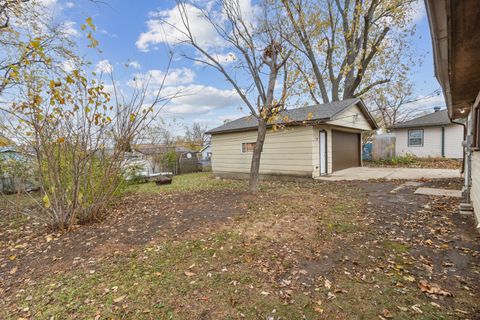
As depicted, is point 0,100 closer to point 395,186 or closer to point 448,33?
point 448,33

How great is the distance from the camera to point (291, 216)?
4566 millimetres

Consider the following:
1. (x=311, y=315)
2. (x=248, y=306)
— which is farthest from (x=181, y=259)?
(x=311, y=315)

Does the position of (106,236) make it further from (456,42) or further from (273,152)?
(273,152)

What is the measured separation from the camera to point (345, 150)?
1157 cm

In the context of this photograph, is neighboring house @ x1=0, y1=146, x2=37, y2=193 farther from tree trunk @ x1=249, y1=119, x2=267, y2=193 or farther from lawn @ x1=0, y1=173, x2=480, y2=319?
tree trunk @ x1=249, y1=119, x2=267, y2=193

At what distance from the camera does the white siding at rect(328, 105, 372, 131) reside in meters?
9.71

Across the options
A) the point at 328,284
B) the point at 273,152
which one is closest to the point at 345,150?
the point at 273,152

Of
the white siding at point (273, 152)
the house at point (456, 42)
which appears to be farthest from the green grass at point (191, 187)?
the house at point (456, 42)

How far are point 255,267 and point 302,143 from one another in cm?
692

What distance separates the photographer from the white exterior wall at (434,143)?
14180mm

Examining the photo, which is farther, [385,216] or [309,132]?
[309,132]

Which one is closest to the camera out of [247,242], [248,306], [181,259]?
[248,306]

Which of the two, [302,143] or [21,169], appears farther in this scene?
[302,143]

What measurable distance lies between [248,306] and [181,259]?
125 cm
